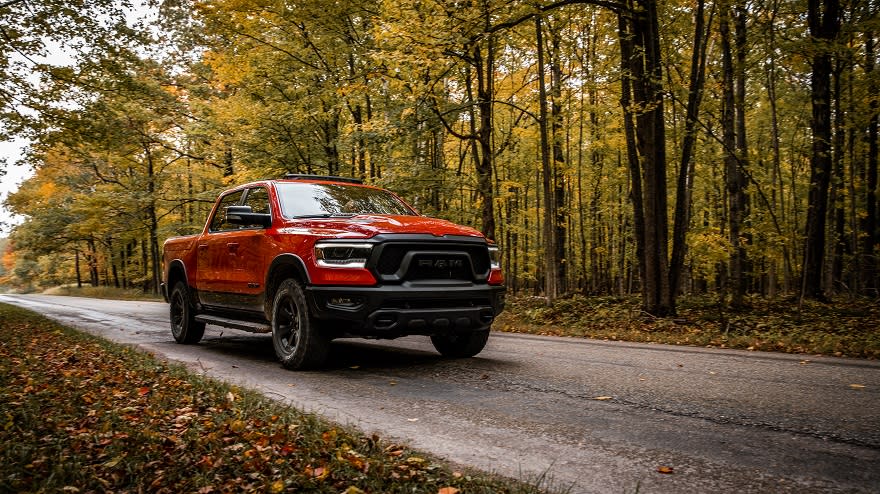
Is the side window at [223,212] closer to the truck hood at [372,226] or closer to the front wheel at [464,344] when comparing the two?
the truck hood at [372,226]

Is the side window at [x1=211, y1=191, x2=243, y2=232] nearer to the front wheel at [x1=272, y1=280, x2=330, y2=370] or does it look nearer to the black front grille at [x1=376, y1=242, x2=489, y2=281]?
the front wheel at [x1=272, y1=280, x2=330, y2=370]

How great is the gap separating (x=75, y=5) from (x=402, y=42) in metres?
8.07

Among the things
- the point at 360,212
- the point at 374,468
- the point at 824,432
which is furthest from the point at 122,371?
the point at 824,432

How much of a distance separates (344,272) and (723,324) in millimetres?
7179

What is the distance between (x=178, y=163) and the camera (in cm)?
2930

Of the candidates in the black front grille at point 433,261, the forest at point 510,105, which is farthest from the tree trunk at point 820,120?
the black front grille at point 433,261

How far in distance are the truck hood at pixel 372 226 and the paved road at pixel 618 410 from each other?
1.44 meters

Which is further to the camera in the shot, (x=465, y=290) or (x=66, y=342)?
(x=66, y=342)

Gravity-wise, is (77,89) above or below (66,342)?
above

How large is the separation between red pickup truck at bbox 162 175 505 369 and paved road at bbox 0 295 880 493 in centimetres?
47

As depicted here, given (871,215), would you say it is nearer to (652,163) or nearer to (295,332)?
(652,163)

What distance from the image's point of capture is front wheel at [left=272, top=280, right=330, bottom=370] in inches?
224

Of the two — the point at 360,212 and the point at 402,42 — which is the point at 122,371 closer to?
the point at 360,212

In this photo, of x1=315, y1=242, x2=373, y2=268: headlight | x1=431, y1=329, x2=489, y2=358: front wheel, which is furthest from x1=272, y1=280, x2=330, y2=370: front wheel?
x1=431, y1=329, x2=489, y2=358: front wheel
